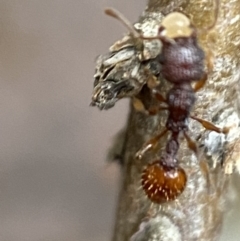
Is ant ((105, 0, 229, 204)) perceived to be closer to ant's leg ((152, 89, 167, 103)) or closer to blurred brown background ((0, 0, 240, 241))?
ant's leg ((152, 89, 167, 103))

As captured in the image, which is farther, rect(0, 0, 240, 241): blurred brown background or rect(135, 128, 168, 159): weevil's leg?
rect(0, 0, 240, 241): blurred brown background

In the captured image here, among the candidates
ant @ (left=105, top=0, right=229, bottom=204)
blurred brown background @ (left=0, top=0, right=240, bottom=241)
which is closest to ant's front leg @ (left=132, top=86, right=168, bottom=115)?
ant @ (left=105, top=0, right=229, bottom=204)

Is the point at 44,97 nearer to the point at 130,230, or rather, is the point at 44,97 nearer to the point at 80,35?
the point at 80,35

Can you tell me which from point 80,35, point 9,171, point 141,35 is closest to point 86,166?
point 9,171

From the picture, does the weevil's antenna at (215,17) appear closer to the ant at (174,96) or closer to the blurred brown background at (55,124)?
the ant at (174,96)

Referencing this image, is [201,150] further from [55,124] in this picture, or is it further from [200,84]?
[55,124]

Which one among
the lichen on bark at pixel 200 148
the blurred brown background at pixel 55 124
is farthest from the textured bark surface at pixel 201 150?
the blurred brown background at pixel 55 124
